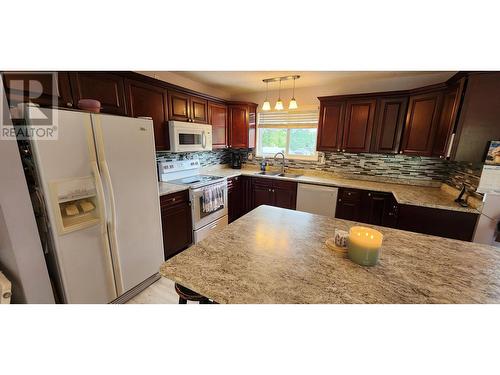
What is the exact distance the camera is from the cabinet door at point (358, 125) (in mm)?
2715

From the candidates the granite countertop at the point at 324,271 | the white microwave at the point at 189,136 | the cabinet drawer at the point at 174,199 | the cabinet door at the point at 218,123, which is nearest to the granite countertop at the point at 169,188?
the cabinet drawer at the point at 174,199

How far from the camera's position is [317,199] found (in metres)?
2.93

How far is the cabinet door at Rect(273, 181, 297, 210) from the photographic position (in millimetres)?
3098

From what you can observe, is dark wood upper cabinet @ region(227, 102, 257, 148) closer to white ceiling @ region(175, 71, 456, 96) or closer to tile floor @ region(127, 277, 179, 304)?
white ceiling @ region(175, 71, 456, 96)

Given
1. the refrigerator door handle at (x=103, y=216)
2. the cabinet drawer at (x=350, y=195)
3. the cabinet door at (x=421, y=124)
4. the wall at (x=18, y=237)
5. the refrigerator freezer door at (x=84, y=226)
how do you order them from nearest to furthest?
1. the wall at (x=18, y=237)
2. the refrigerator freezer door at (x=84, y=226)
3. the refrigerator door handle at (x=103, y=216)
4. the cabinet door at (x=421, y=124)
5. the cabinet drawer at (x=350, y=195)

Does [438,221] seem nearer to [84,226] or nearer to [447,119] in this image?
[447,119]

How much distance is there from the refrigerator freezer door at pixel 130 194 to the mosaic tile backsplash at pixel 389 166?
3.12ft

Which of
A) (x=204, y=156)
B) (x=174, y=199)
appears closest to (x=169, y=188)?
(x=174, y=199)

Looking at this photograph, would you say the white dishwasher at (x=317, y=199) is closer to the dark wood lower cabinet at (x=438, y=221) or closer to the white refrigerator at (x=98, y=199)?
the dark wood lower cabinet at (x=438, y=221)

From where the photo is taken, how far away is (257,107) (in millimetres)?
3699

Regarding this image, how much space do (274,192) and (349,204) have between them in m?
1.11

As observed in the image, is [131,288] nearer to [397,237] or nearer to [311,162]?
[397,237]

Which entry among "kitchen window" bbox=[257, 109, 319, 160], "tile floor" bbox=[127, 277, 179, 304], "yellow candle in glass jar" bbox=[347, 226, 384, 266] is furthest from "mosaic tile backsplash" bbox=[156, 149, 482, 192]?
"yellow candle in glass jar" bbox=[347, 226, 384, 266]
